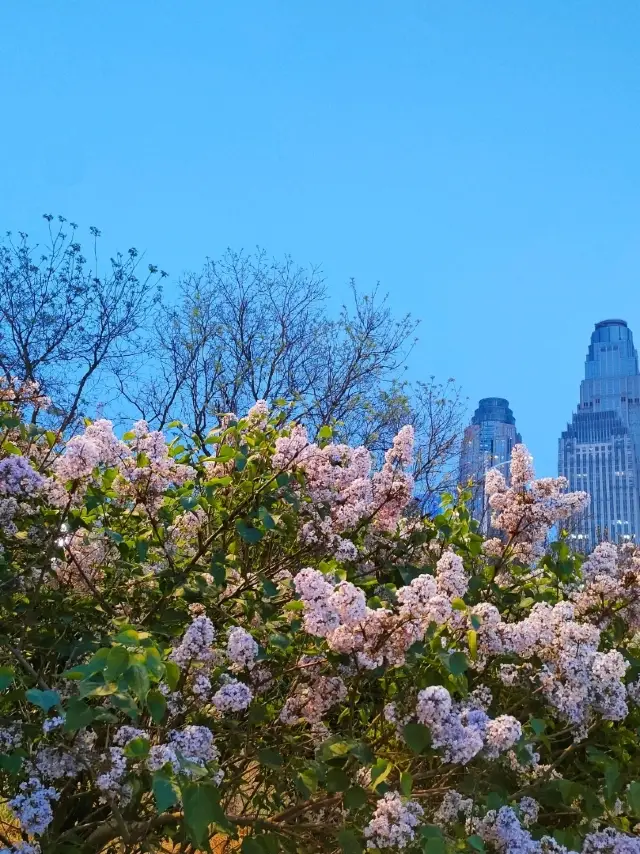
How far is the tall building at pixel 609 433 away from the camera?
12925cm

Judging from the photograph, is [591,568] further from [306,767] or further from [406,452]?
[306,767]

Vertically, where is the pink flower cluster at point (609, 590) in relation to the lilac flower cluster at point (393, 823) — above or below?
above

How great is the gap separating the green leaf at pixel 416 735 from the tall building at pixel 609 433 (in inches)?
4530

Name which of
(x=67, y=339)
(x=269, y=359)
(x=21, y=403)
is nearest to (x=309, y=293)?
(x=269, y=359)

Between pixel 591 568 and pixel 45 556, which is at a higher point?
pixel 591 568

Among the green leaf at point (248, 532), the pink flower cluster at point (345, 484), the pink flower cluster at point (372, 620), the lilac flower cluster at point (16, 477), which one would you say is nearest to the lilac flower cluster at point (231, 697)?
the pink flower cluster at point (372, 620)

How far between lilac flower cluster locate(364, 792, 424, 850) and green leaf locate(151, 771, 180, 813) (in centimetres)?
41

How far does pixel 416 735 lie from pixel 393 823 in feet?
0.56

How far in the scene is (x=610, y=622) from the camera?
2162mm

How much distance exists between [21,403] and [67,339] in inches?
443

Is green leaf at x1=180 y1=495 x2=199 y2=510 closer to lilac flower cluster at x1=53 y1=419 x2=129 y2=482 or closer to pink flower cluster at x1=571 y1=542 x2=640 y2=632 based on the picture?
lilac flower cluster at x1=53 y1=419 x2=129 y2=482

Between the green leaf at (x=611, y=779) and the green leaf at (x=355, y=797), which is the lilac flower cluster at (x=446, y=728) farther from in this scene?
the green leaf at (x=611, y=779)

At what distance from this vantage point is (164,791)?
47.1 inches

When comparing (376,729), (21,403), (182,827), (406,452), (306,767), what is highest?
(21,403)
